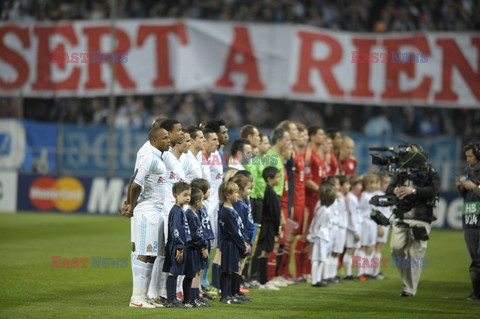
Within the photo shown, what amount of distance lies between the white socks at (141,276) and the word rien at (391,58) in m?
15.7

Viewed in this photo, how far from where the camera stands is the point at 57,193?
1078 inches

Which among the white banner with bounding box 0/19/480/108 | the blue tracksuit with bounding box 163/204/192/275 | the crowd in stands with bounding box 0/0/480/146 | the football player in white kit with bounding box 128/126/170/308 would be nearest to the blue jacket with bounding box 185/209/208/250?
the blue tracksuit with bounding box 163/204/192/275

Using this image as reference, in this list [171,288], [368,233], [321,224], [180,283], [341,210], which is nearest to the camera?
[171,288]

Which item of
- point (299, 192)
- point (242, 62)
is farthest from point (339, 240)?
point (242, 62)

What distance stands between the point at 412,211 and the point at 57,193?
49.7 ft

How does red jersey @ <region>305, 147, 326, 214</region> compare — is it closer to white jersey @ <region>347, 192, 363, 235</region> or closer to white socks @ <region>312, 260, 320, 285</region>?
white jersey @ <region>347, 192, 363, 235</region>

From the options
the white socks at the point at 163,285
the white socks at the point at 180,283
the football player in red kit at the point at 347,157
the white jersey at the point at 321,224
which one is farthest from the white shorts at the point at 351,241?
the white socks at the point at 163,285

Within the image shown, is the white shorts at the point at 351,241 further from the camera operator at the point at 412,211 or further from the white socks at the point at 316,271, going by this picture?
the camera operator at the point at 412,211

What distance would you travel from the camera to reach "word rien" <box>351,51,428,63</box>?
26.0 meters

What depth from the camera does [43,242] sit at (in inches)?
793

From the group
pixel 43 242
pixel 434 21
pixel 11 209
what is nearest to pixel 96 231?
pixel 43 242

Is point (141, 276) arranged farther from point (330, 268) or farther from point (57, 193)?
point (57, 193)

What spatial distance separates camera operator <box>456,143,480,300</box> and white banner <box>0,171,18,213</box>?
16.3 m

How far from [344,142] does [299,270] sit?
2991mm
